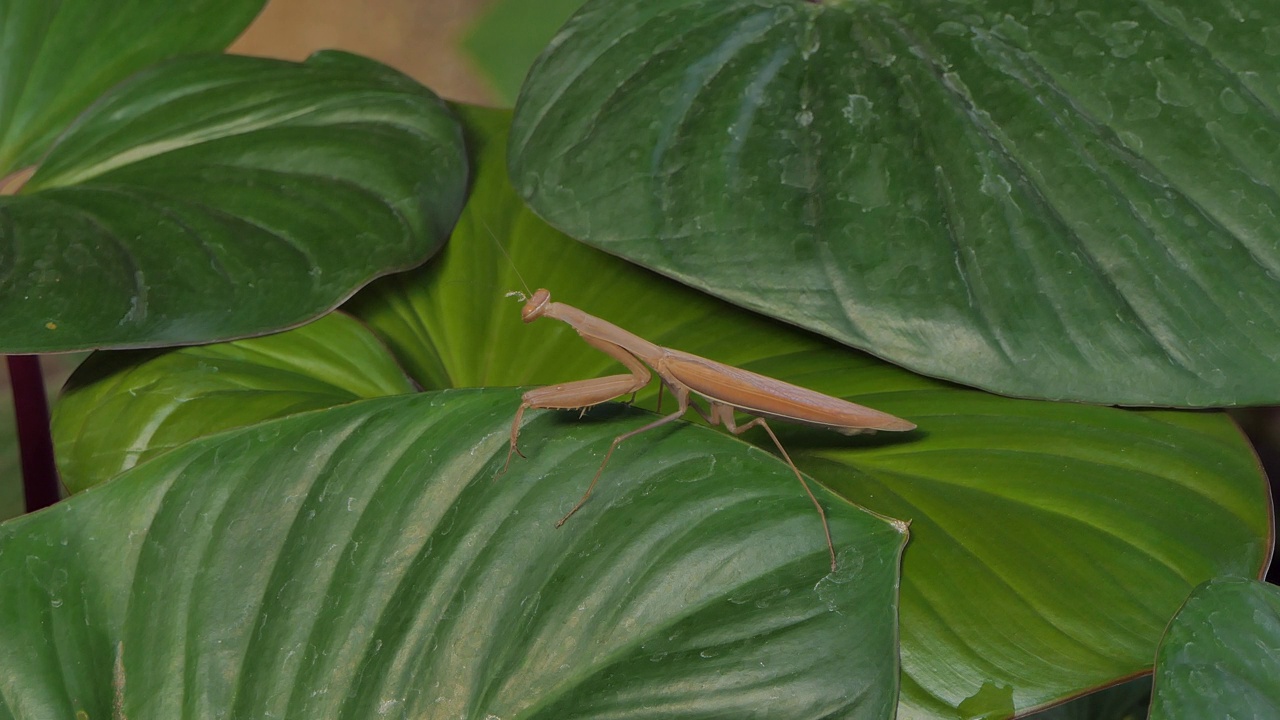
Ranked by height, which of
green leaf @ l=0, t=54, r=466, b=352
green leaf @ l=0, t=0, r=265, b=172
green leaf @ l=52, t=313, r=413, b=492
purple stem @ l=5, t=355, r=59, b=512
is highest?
green leaf @ l=0, t=0, r=265, b=172

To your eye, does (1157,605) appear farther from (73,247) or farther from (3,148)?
(3,148)

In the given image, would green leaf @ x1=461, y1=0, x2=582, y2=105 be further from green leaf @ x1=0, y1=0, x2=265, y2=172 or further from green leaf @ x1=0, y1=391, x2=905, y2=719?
green leaf @ x1=0, y1=391, x2=905, y2=719

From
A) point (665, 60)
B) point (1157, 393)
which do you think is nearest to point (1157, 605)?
point (1157, 393)

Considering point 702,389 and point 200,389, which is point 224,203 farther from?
point 702,389

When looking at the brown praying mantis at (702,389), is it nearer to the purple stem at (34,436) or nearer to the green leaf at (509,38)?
the purple stem at (34,436)

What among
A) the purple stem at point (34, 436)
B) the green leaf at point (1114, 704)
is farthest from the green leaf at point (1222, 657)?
the purple stem at point (34, 436)

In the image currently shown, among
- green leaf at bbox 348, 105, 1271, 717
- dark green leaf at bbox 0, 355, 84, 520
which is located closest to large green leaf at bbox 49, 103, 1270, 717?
green leaf at bbox 348, 105, 1271, 717
